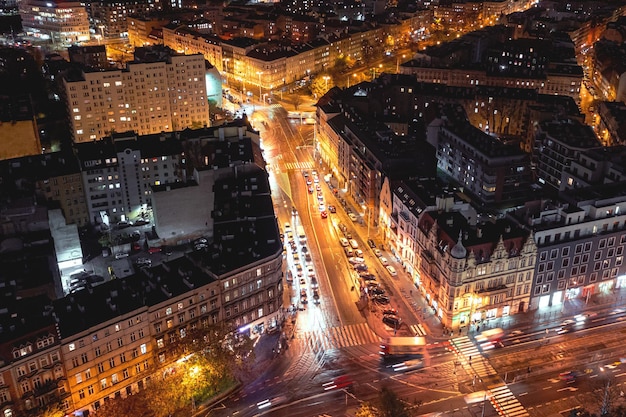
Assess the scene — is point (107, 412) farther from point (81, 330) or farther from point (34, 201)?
point (34, 201)

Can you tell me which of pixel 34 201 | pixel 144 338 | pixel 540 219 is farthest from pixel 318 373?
pixel 34 201

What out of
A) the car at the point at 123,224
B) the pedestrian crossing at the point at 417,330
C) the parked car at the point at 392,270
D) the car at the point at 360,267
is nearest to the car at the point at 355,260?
the car at the point at 360,267

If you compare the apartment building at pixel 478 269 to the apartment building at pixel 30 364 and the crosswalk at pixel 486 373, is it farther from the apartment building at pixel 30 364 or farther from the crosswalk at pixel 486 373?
the apartment building at pixel 30 364

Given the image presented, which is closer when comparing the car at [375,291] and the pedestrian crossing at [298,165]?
the car at [375,291]

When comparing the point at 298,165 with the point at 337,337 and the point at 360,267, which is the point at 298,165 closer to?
the point at 360,267

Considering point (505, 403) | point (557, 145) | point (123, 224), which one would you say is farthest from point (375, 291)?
point (557, 145)

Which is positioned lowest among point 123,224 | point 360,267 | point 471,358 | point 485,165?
point 471,358

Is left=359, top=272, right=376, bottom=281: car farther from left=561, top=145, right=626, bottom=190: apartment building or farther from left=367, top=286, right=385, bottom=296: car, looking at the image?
left=561, top=145, right=626, bottom=190: apartment building
